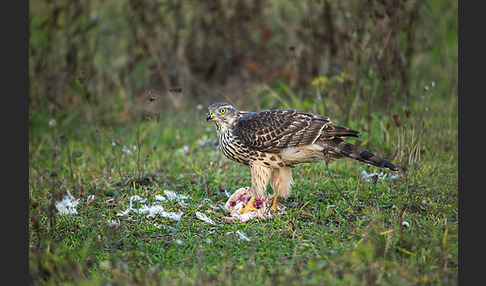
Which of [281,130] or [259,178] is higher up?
[281,130]

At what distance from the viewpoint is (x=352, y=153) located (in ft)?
→ 17.0

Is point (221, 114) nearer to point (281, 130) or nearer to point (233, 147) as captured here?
point (233, 147)

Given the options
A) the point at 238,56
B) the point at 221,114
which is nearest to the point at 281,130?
the point at 221,114

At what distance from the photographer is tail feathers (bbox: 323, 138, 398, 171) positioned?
503 cm

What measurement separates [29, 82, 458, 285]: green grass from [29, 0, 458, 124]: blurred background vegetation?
0.74 meters

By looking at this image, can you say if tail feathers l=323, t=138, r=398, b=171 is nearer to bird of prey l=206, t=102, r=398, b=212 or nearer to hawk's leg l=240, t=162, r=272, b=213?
bird of prey l=206, t=102, r=398, b=212

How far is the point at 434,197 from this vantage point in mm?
5344

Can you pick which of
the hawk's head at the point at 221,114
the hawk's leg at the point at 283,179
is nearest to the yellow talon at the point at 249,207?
the hawk's leg at the point at 283,179

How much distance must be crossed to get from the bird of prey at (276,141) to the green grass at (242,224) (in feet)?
1.47

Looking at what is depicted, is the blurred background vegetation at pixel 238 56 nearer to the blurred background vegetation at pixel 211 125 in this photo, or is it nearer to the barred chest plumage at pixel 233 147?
the blurred background vegetation at pixel 211 125

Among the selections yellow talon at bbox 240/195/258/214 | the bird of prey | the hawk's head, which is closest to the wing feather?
the bird of prey

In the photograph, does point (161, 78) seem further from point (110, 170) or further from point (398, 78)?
point (398, 78)

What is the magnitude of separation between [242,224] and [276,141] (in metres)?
0.83

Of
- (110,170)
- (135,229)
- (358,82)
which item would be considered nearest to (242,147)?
(135,229)
